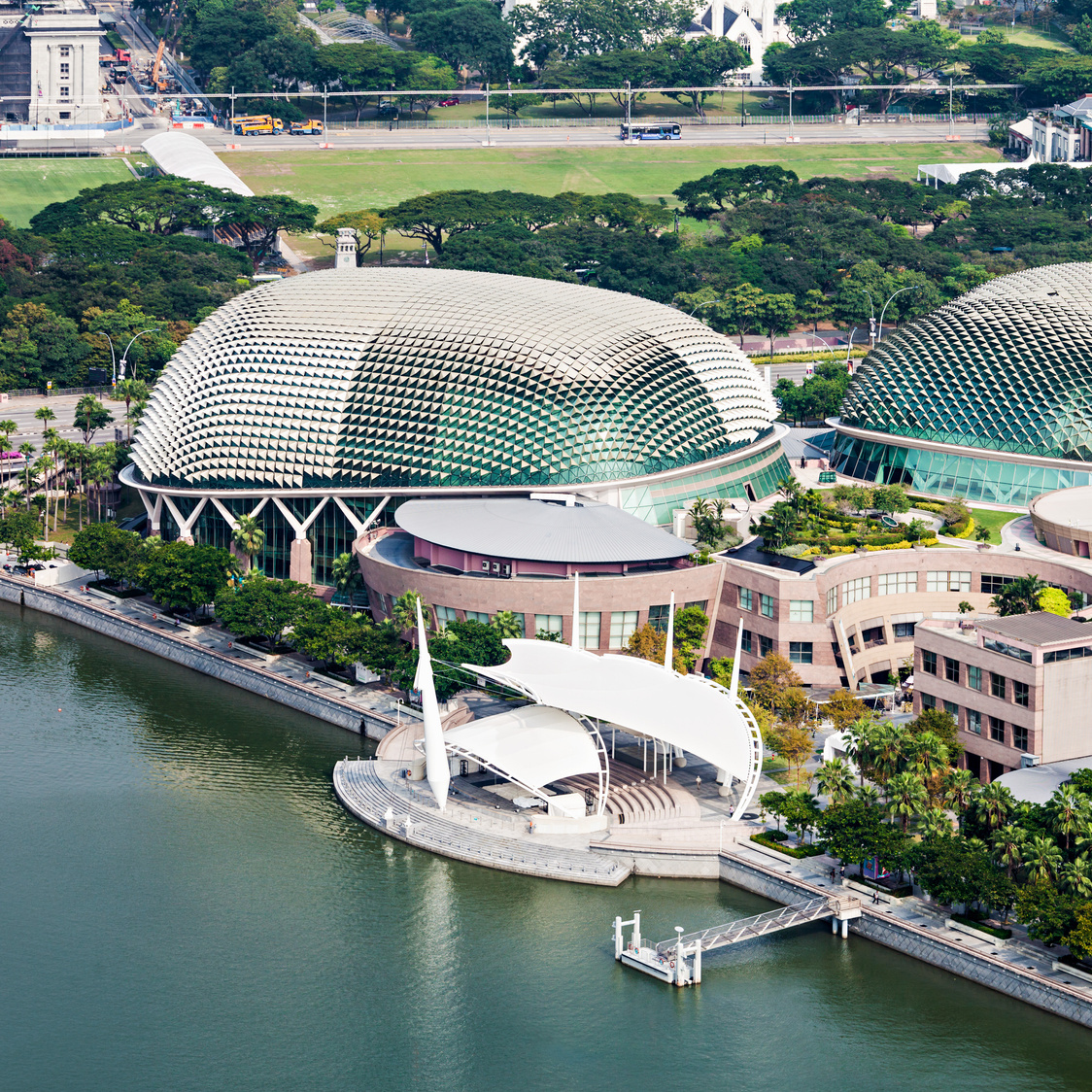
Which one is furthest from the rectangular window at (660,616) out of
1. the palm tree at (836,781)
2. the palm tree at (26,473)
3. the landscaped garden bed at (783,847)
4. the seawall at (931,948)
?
the palm tree at (26,473)

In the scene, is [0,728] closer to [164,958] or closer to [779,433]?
[164,958]

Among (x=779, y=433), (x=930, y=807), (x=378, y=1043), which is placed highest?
(x=779, y=433)

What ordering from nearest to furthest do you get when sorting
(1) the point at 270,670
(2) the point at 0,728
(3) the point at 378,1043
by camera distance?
(3) the point at 378,1043 < (2) the point at 0,728 < (1) the point at 270,670

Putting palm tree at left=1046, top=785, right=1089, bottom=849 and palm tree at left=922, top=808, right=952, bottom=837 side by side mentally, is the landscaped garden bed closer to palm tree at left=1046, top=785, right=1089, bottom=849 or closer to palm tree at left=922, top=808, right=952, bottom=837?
palm tree at left=922, top=808, right=952, bottom=837

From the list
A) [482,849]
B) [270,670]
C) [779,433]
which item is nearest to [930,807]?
[482,849]

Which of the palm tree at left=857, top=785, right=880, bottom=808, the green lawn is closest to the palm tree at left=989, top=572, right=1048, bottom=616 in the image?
the green lawn

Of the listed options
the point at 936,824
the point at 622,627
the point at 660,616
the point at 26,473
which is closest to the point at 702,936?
the point at 936,824

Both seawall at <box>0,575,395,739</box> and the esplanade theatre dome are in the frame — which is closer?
seawall at <box>0,575,395,739</box>
